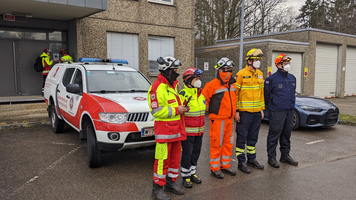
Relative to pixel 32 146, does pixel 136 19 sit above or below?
above

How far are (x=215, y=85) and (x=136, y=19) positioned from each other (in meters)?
8.96

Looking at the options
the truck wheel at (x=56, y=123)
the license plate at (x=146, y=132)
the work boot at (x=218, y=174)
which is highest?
the license plate at (x=146, y=132)

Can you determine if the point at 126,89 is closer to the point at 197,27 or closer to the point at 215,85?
the point at 215,85

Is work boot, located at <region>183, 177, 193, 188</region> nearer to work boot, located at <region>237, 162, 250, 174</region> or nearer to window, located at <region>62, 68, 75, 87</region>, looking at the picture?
work boot, located at <region>237, 162, 250, 174</region>

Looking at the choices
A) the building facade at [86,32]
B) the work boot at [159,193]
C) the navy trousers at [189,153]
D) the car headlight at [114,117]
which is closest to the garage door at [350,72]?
the building facade at [86,32]

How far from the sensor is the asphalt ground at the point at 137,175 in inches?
159

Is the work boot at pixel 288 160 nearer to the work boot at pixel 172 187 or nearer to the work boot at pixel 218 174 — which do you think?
the work boot at pixel 218 174

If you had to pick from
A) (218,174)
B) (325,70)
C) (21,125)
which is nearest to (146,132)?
(218,174)

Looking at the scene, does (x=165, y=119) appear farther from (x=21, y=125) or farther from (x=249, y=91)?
(x=21, y=125)

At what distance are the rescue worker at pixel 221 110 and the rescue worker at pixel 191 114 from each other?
366mm

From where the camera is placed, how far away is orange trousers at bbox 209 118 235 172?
4.62 metres

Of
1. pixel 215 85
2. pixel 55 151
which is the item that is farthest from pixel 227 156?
pixel 55 151

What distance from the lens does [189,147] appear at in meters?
4.25

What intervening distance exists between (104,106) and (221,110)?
1.99 m
